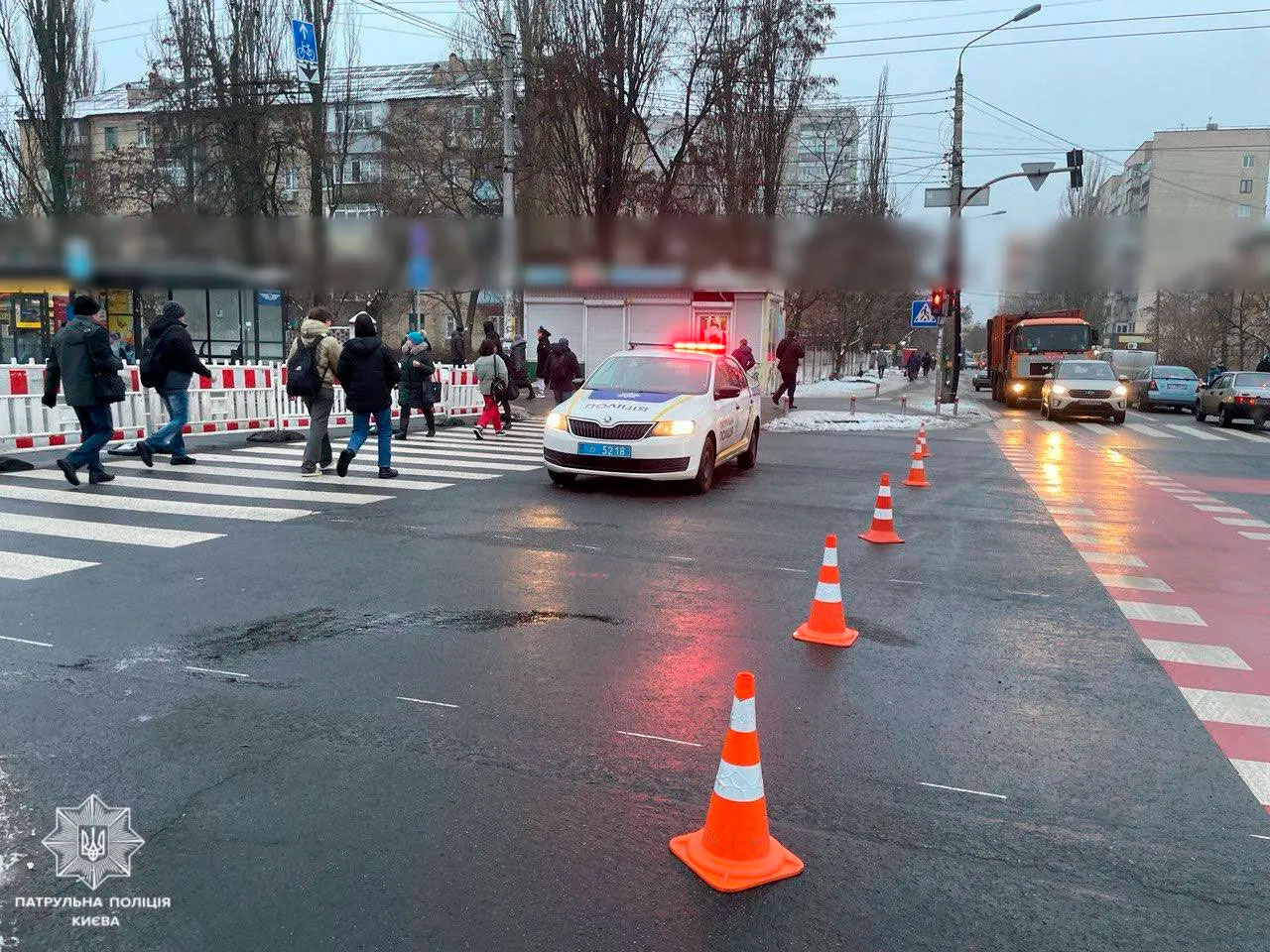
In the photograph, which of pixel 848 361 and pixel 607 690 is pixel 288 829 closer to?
pixel 607 690

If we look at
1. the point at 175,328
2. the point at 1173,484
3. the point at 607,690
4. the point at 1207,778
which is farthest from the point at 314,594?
the point at 1173,484

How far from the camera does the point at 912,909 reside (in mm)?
2896

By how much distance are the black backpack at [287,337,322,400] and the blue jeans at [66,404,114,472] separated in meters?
1.99

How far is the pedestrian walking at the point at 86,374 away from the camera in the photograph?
976cm

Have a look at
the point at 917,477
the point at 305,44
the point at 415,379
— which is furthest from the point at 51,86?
the point at 917,477

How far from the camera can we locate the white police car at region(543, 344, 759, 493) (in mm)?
10422

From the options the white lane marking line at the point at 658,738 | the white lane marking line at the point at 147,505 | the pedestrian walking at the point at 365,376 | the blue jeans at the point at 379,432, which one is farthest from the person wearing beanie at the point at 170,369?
the white lane marking line at the point at 658,738

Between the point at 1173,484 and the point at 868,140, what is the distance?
36869 mm

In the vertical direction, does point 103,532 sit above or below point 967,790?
above

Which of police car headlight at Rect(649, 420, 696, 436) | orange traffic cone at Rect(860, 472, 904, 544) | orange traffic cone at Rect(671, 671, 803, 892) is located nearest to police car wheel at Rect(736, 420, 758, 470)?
police car headlight at Rect(649, 420, 696, 436)

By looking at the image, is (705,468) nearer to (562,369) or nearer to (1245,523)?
(1245,523)

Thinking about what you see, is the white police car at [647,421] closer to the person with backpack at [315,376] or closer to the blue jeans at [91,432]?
the person with backpack at [315,376]

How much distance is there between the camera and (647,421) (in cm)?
1041

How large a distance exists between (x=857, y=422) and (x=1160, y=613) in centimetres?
1581
